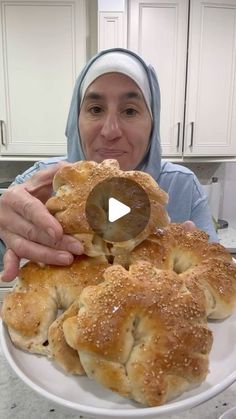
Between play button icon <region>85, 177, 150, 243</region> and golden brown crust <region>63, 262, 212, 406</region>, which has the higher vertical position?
play button icon <region>85, 177, 150, 243</region>

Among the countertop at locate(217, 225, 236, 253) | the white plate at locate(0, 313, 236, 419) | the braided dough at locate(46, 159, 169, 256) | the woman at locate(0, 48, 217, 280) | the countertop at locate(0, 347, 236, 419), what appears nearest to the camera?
the white plate at locate(0, 313, 236, 419)

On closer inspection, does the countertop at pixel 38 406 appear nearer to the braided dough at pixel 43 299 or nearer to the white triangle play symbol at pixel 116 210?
the braided dough at pixel 43 299

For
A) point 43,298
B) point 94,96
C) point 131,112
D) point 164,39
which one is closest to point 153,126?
point 131,112

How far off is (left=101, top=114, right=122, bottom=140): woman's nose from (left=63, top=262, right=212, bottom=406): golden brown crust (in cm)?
67

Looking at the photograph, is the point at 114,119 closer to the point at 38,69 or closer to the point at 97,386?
the point at 97,386

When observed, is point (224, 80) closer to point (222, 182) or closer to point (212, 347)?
point (222, 182)

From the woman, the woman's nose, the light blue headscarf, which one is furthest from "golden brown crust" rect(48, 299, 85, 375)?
the light blue headscarf

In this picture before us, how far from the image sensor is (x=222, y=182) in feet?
8.75

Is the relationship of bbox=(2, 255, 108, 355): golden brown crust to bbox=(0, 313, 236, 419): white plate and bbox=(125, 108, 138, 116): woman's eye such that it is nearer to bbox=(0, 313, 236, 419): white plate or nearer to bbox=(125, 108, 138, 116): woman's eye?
bbox=(0, 313, 236, 419): white plate

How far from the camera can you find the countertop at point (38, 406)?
54cm

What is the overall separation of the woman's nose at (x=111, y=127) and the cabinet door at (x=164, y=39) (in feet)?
3.91

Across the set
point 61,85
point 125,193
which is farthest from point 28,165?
point 125,193

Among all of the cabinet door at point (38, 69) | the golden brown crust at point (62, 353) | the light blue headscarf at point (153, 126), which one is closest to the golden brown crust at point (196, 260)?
the golden brown crust at point (62, 353)

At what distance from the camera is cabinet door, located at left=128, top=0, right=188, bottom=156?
76.2 inches
